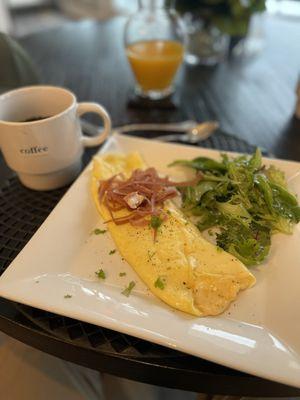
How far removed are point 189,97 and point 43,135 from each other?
34.6 inches

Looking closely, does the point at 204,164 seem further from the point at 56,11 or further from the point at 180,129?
the point at 56,11

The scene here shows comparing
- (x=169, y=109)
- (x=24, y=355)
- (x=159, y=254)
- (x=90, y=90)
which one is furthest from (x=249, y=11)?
(x=24, y=355)

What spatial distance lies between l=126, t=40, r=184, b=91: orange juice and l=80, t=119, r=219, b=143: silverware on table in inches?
10.0

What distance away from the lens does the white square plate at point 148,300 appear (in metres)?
0.56

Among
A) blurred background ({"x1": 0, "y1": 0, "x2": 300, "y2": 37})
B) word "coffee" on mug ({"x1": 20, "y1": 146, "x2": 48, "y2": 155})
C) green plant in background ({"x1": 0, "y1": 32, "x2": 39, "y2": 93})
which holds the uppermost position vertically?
green plant in background ({"x1": 0, "y1": 32, "x2": 39, "y2": 93})

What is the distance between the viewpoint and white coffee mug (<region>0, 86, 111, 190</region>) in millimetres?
887

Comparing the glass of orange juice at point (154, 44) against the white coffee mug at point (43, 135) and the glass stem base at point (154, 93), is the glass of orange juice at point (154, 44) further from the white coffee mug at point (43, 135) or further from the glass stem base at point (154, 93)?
the white coffee mug at point (43, 135)

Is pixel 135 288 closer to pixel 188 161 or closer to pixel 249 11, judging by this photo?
pixel 188 161

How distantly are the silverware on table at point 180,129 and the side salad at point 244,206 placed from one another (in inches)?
12.6

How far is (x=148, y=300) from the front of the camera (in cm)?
68

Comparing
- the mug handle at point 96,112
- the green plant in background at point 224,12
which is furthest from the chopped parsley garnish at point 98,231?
the green plant in background at point 224,12

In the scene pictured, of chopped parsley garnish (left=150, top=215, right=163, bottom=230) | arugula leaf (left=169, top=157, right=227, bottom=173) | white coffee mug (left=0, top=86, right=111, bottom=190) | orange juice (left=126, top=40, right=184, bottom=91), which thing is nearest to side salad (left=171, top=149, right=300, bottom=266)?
arugula leaf (left=169, top=157, right=227, bottom=173)

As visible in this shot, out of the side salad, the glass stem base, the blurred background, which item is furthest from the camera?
the blurred background

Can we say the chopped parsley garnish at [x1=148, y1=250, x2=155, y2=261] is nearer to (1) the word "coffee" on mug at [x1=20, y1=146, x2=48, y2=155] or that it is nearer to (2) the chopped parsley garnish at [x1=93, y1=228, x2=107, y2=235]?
(2) the chopped parsley garnish at [x1=93, y1=228, x2=107, y2=235]
